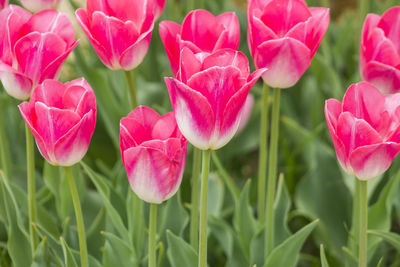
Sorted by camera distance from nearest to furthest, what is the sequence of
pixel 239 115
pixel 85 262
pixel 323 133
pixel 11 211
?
pixel 239 115
pixel 85 262
pixel 11 211
pixel 323 133

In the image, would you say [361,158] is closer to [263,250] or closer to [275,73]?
[275,73]

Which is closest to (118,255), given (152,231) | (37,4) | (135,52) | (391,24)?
(152,231)

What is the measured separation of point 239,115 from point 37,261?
0.42 m

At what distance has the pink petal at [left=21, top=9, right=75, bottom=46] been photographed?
95 cm

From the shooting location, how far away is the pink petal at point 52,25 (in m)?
0.95

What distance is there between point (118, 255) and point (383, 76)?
18.9 inches

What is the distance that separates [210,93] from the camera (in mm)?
748

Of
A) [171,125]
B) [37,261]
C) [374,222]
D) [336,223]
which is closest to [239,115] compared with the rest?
[171,125]

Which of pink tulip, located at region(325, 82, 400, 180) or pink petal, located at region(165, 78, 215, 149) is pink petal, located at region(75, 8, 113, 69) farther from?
pink tulip, located at region(325, 82, 400, 180)

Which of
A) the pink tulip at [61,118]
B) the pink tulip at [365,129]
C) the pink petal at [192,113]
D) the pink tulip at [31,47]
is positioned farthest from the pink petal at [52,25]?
the pink tulip at [365,129]

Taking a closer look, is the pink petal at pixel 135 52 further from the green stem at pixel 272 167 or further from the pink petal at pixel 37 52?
the green stem at pixel 272 167

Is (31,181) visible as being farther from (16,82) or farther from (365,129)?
(365,129)

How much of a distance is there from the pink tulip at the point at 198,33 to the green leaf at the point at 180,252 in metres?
0.26

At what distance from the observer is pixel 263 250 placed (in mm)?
1152
